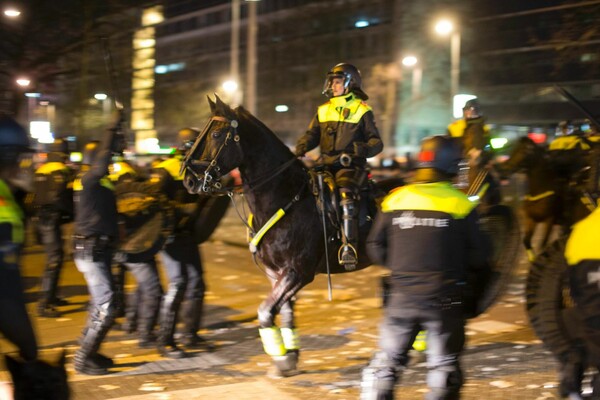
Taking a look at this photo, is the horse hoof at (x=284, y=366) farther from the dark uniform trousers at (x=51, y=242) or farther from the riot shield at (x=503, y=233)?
the dark uniform trousers at (x=51, y=242)

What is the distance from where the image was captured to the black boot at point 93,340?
7312mm

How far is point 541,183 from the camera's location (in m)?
11.0

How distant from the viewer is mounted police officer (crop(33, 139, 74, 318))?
1002 cm

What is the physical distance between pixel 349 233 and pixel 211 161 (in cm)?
154

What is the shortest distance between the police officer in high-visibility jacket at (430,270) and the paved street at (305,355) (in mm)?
1711

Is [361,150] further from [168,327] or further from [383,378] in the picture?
[383,378]

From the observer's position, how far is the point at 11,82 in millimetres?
17078

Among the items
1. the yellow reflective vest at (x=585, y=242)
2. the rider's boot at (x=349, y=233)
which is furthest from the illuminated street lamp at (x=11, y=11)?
the yellow reflective vest at (x=585, y=242)

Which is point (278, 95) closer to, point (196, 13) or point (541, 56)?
point (541, 56)

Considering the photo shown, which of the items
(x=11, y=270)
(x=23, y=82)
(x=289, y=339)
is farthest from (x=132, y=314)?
(x=23, y=82)

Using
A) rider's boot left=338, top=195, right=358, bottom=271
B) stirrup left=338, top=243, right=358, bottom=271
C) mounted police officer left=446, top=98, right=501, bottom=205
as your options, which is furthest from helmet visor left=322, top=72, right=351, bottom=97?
mounted police officer left=446, top=98, right=501, bottom=205

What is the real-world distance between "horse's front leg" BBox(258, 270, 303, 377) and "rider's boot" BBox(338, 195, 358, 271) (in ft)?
1.91

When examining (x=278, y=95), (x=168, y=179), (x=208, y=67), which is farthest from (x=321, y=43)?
(x=208, y=67)

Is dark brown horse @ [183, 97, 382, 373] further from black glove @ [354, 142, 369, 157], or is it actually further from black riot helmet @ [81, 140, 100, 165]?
black riot helmet @ [81, 140, 100, 165]
